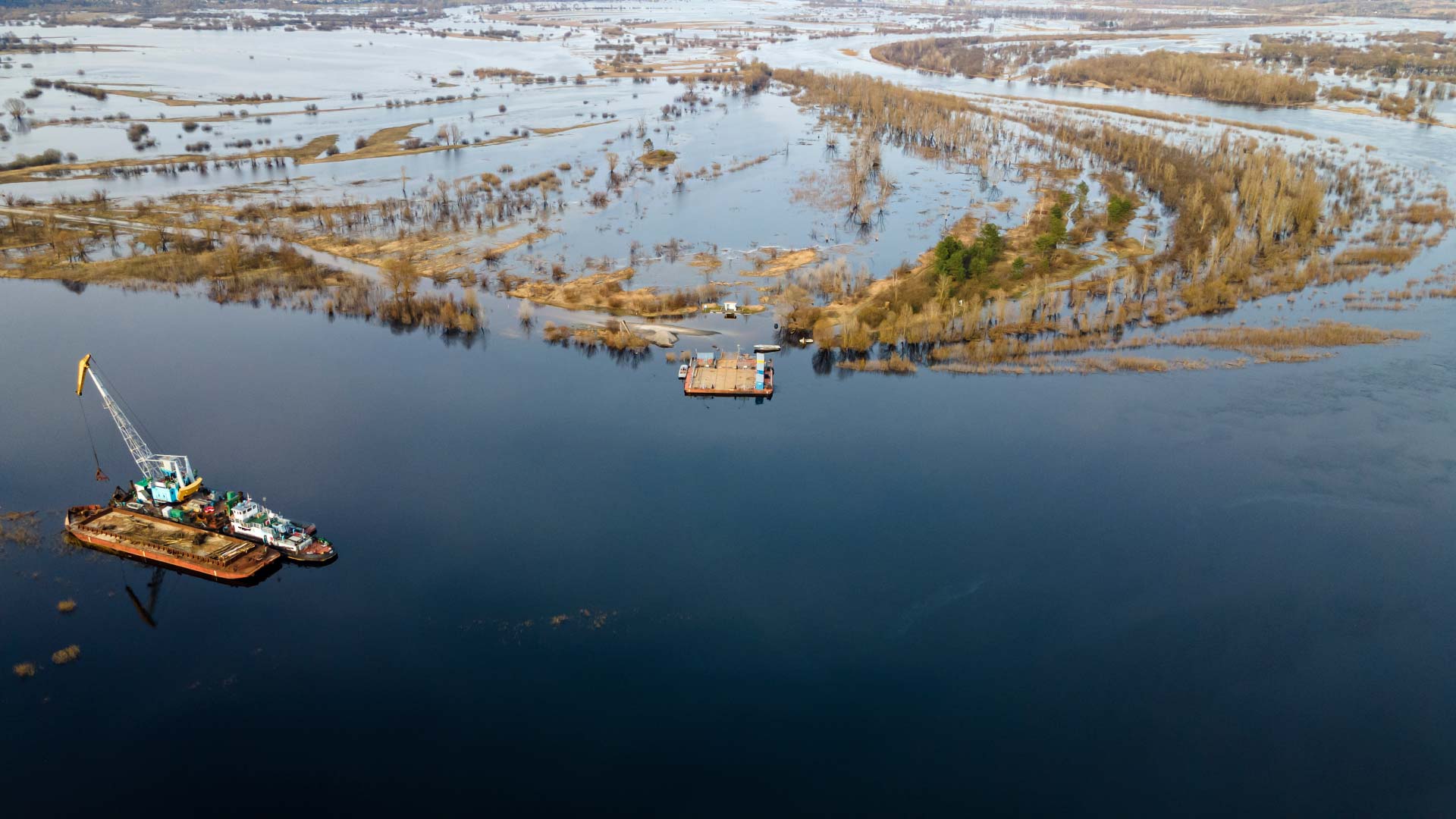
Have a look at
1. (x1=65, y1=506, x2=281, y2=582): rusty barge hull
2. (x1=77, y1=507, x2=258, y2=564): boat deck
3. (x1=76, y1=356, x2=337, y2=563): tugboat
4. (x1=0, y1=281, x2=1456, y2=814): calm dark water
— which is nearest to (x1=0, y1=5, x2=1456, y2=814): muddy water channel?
(x1=0, y1=281, x2=1456, y2=814): calm dark water

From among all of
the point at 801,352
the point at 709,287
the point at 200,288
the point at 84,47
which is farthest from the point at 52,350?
the point at 84,47

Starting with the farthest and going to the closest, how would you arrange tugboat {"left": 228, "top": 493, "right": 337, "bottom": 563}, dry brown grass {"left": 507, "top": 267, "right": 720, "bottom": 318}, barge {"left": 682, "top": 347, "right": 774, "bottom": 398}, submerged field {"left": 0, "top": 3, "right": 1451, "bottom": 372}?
submerged field {"left": 0, "top": 3, "right": 1451, "bottom": 372} < dry brown grass {"left": 507, "top": 267, "right": 720, "bottom": 318} < barge {"left": 682, "top": 347, "right": 774, "bottom": 398} < tugboat {"left": 228, "top": 493, "right": 337, "bottom": 563}

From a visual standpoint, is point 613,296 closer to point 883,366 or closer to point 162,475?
point 883,366

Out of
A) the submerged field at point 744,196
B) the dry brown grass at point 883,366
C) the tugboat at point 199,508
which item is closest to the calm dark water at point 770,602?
the dry brown grass at point 883,366

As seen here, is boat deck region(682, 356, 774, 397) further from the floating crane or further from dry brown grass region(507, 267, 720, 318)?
the floating crane

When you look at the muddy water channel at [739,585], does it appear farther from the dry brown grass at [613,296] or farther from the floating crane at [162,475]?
the dry brown grass at [613,296]

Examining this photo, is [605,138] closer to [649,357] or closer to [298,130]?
[298,130]

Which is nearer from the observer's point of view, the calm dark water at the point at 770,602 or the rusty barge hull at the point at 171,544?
the calm dark water at the point at 770,602
